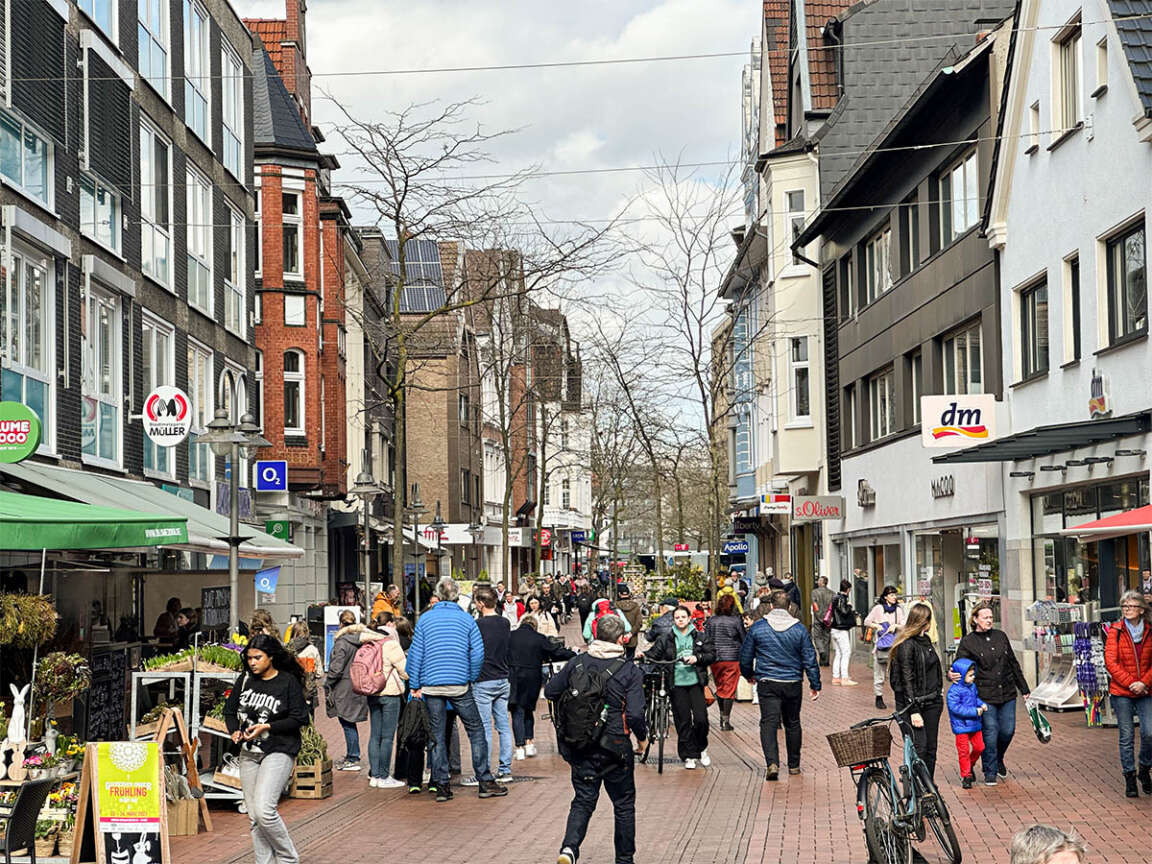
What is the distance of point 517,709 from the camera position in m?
17.5

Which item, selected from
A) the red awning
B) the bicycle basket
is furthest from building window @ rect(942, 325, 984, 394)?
the bicycle basket

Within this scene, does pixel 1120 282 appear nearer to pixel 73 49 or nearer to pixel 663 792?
pixel 663 792

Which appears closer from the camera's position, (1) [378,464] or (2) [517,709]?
(2) [517,709]

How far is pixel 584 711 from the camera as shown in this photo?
34.7ft

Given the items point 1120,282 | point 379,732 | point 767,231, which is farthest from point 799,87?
point 379,732

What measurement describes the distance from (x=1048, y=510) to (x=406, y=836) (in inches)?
512

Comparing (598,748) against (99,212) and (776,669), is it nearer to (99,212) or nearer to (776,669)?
(776,669)

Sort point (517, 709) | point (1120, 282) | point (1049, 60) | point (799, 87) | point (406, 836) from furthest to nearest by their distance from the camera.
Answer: point (799, 87) < point (1049, 60) < point (1120, 282) < point (517, 709) < point (406, 836)

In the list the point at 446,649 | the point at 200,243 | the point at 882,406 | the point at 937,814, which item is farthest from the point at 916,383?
the point at 937,814

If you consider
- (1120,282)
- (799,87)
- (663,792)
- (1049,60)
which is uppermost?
(799,87)

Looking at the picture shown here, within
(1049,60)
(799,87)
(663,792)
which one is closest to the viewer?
(663,792)

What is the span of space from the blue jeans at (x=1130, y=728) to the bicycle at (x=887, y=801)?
3464 mm

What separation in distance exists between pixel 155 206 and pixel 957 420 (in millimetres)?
13367

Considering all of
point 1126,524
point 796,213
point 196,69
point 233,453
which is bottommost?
point 1126,524
